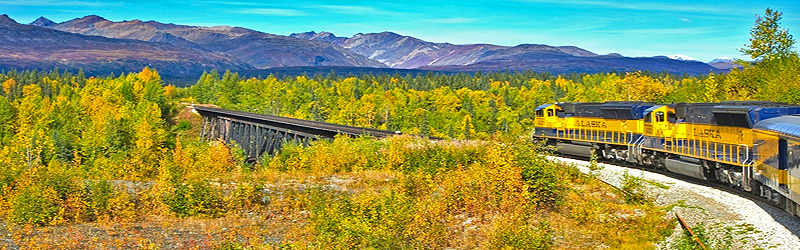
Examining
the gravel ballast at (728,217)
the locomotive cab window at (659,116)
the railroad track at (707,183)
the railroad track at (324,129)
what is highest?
the locomotive cab window at (659,116)

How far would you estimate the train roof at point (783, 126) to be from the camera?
56.8 ft

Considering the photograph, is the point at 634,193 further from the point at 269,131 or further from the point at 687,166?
the point at 269,131

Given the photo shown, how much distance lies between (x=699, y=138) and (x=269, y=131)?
133ft

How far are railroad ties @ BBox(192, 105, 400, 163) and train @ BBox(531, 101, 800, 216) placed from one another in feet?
35.2

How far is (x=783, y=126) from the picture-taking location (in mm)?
18703

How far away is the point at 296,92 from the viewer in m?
160

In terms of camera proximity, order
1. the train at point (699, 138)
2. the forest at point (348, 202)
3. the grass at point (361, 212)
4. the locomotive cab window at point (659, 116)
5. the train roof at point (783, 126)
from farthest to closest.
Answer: the locomotive cab window at point (659, 116)
the train at point (699, 138)
the train roof at point (783, 126)
the forest at point (348, 202)
the grass at point (361, 212)

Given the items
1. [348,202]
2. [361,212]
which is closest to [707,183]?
[348,202]

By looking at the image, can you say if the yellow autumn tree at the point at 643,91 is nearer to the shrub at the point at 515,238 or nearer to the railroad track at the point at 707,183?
the railroad track at the point at 707,183

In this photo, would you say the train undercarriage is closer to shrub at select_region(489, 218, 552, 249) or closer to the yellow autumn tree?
shrub at select_region(489, 218, 552, 249)

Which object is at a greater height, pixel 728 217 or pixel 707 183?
pixel 728 217

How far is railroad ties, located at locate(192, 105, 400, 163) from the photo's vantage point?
46.6 metres

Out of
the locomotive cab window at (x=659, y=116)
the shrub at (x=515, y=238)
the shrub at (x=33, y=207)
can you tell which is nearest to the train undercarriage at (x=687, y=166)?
the locomotive cab window at (x=659, y=116)

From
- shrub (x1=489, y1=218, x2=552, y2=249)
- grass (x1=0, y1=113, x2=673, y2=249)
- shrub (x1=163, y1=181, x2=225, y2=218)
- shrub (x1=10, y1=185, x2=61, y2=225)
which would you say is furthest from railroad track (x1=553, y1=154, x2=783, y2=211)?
shrub (x1=10, y1=185, x2=61, y2=225)
